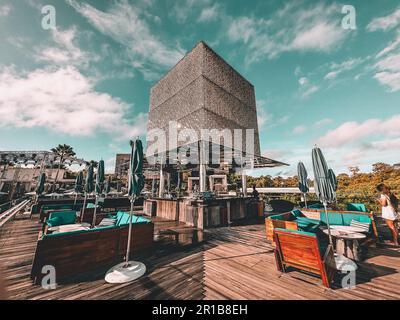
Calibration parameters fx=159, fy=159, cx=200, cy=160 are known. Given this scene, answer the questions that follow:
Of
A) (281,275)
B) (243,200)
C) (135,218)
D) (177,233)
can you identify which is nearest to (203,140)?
(243,200)

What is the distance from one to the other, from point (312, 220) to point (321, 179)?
3.51m

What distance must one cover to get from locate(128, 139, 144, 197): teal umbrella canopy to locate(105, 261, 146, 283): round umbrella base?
1.75 metres

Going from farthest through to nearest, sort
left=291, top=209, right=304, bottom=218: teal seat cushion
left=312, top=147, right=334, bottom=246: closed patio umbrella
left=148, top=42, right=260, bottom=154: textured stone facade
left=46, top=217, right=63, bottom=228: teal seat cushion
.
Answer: left=148, top=42, right=260, bottom=154: textured stone facade
left=291, top=209, right=304, bottom=218: teal seat cushion
left=46, top=217, right=63, bottom=228: teal seat cushion
left=312, top=147, right=334, bottom=246: closed patio umbrella

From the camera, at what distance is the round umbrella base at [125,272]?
3478mm

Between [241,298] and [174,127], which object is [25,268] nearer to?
[241,298]

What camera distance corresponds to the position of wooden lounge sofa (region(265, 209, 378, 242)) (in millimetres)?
5152

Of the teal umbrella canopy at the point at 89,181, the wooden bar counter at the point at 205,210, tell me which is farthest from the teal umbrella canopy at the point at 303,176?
the teal umbrella canopy at the point at 89,181

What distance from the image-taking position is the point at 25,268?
4078 mm

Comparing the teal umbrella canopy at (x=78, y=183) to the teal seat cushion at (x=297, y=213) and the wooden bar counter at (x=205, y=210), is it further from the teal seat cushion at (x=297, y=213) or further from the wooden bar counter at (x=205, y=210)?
the teal seat cushion at (x=297, y=213)

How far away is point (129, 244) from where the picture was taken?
4051 millimetres

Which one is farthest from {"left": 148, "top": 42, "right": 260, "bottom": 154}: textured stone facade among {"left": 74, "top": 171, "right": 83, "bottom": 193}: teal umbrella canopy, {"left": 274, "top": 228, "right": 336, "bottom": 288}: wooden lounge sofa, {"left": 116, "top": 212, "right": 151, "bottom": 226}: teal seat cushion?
{"left": 274, "top": 228, "right": 336, "bottom": 288}: wooden lounge sofa

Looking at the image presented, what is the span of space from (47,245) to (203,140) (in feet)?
31.8

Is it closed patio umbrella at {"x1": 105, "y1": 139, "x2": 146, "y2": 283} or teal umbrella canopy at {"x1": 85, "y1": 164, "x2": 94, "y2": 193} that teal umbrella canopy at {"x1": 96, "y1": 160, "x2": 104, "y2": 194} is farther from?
closed patio umbrella at {"x1": 105, "y1": 139, "x2": 146, "y2": 283}
